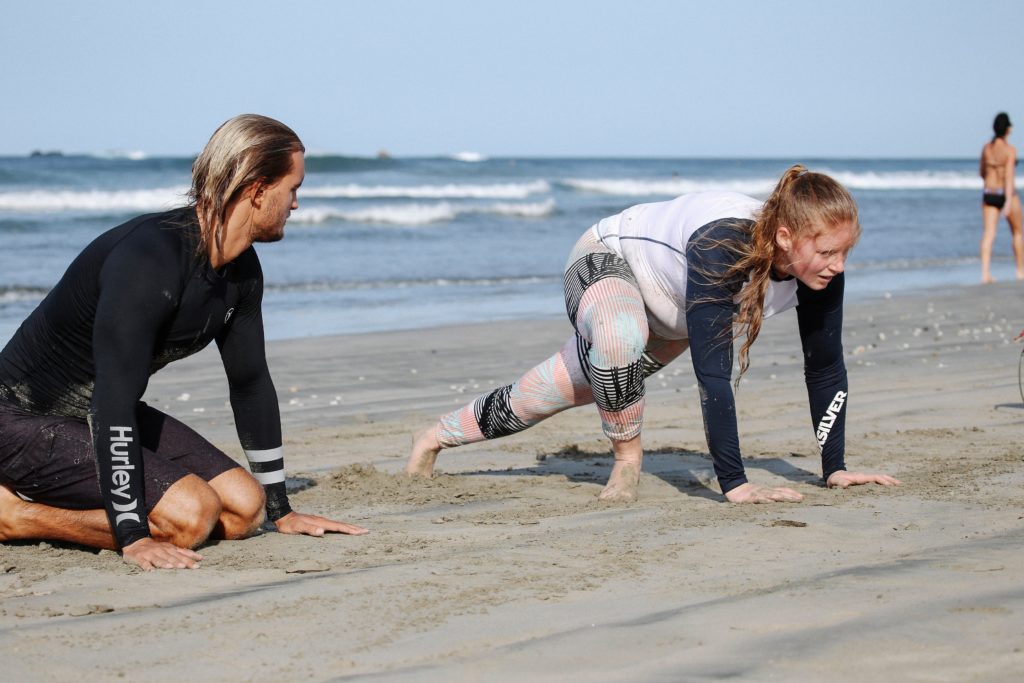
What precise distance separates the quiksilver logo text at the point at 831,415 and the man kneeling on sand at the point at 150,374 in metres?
1.87

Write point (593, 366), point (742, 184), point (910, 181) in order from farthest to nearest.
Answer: point (910, 181), point (742, 184), point (593, 366)

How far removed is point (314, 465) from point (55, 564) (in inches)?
75.2

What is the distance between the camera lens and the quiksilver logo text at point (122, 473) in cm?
347

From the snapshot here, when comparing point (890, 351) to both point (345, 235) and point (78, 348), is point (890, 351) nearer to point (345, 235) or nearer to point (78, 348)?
point (78, 348)

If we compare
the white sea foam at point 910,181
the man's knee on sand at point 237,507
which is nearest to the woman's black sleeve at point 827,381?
the man's knee on sand at point 237,507

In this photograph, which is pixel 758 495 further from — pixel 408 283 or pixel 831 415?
pixel 408 283

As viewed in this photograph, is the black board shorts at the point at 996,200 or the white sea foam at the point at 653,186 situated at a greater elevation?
the black board shorts at the point at 996,200

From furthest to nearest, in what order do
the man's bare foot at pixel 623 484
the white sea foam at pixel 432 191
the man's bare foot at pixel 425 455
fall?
the white sea foam at pixel 432 191, the man's bare foot at pixel 425 455, the man's bare foot at pixel 623 484

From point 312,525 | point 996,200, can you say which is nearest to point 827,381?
point 312,525

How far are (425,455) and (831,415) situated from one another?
167 centimetres

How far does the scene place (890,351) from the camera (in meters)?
8.91

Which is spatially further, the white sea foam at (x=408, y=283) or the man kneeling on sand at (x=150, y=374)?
the white sea foam at (x=408, y=283)

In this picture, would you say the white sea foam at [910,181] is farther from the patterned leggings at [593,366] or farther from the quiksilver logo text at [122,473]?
the quiksilver logo text at [122,473]

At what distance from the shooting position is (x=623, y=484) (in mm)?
4414
